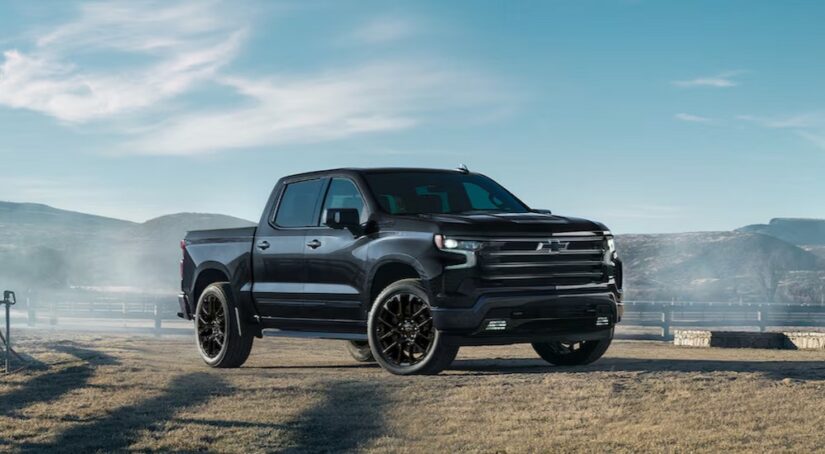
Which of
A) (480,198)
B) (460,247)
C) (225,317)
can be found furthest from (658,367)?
(225,317)

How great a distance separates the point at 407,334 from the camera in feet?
34.7

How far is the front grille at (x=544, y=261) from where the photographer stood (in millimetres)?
10141

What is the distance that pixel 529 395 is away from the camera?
31.9 feet

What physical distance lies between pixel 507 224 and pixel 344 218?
1589 millimetres

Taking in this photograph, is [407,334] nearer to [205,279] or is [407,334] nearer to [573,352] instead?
[573,352]

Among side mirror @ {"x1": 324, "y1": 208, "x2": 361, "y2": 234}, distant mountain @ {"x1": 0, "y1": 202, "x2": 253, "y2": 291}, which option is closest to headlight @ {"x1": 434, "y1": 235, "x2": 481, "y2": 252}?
side mirror @ {"x1": 324, "y1": 208, "x2": 361, "y2": 234}

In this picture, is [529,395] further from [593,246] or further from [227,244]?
[227,244]

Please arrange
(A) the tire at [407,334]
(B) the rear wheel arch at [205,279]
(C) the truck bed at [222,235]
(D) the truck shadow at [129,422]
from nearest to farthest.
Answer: (D) the truck shadow at [129,422]
(A) the tire at [407,334]
(C) the truck bed at [222,235]
(B) the rear wheel arch at [205,279]

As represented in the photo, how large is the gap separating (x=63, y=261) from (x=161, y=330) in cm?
12204

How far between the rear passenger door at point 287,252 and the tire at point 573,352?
2728 mm

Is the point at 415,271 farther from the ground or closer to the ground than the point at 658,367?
farther from the ground

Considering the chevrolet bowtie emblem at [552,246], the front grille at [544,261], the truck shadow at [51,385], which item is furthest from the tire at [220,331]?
the chevrolet bowtie emblem at [552,246]

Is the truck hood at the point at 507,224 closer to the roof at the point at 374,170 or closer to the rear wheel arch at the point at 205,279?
the roof at the point at 374,170

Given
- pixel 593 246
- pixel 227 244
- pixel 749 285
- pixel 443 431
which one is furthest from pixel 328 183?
pixel 749 285
